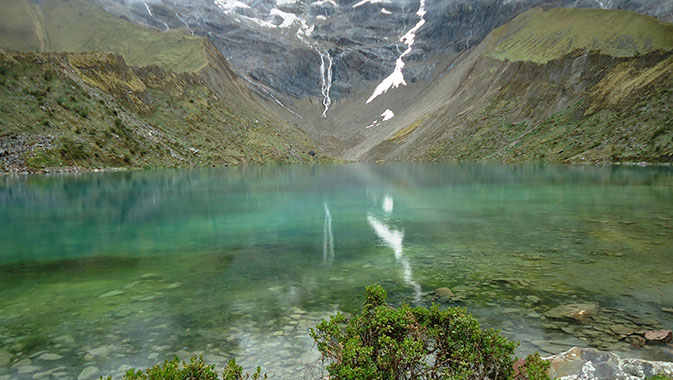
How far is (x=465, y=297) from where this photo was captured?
384 inches

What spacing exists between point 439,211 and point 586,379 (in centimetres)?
2001

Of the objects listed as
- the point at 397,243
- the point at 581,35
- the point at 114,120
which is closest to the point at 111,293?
the point at 397,243

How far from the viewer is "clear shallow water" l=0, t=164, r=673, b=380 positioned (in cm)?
752

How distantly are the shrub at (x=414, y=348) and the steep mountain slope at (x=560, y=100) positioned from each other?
76.9 meters

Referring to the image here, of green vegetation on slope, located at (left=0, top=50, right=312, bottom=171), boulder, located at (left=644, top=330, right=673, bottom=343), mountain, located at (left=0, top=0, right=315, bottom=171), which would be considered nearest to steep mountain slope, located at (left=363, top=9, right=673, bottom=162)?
mountain, located at (left=0, top=0, right=315, bottom=171)

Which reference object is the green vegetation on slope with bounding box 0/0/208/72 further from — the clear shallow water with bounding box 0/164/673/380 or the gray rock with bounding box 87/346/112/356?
the gray rock with bounding box 87/346/112/356

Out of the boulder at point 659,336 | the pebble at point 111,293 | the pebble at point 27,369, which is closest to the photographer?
the pebble at point 27,369

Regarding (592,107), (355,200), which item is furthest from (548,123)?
(355,200)

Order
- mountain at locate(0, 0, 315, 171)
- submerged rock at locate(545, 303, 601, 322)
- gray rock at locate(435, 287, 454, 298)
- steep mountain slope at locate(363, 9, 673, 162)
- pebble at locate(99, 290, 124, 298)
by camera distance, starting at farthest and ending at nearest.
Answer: steep mountain slope at locate(363, 9, 673, 162), mountain at locate(0, 0, 315, 171), pebble at locate(99, 290, 124, 298), gray rock at locate(435, 287, 454, 298), submerged rock at locate(545, 303, 601, 322)

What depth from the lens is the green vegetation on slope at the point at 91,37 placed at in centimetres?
12825

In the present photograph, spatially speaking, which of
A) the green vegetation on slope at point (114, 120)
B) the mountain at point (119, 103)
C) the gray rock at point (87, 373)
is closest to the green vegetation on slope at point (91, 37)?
the mountain at point (119, 103)

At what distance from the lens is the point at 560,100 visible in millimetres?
98062

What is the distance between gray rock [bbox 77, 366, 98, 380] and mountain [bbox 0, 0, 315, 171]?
2598 inches

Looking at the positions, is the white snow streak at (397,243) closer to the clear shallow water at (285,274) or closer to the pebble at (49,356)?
the clear shallow water at (285,274)
